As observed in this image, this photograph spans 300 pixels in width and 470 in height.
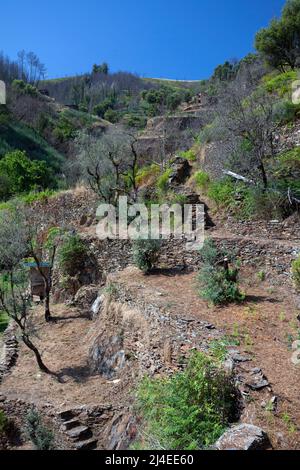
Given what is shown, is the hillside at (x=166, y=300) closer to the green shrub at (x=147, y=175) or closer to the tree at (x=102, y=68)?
the green shrub at (x=147, y=175)

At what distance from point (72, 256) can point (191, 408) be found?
29.1 feet

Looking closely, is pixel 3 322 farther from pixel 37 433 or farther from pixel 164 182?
pixel 37 433

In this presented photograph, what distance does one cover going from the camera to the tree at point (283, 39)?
21.5m

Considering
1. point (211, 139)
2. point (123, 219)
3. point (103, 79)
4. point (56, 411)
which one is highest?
point (103, 79)

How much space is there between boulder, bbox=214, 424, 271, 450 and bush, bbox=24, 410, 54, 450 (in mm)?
3794

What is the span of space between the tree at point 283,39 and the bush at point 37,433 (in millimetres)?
20526

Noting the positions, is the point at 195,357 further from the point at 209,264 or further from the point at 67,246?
the point at 67,246

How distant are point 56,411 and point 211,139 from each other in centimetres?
1231

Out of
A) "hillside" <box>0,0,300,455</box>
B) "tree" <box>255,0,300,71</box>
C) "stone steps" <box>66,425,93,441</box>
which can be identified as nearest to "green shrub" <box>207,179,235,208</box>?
"hillside" <box>0,0,300,455</box>

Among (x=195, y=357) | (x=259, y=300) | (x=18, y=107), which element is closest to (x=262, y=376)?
(x=195, y=357)

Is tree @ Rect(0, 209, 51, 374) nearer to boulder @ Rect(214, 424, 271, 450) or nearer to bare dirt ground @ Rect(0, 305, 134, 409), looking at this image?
bare dirt ground @ Rect(0, 305, 134, 409)

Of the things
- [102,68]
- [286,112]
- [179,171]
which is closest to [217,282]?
[179,171]

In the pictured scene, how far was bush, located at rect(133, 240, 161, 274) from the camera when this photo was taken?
34.4ft

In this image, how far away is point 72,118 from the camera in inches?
1924
